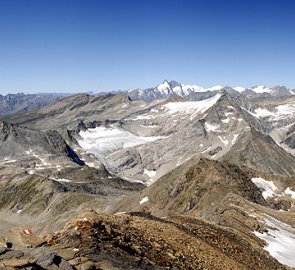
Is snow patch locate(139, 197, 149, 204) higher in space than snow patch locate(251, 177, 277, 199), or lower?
lower

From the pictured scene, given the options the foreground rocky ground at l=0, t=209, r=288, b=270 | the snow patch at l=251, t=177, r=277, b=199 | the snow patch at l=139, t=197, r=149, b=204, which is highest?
the foreground rocky ground at l=0, t=209, r=288, b=270

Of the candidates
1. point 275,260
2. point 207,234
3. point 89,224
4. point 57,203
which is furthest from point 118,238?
point 57,203

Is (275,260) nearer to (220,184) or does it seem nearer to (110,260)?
(110,260)

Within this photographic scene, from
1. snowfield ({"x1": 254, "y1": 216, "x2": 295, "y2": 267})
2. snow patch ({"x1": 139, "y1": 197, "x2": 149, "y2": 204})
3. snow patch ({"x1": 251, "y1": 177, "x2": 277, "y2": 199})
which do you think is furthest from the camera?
snow patch ({"x1": 251, "y1": 177, "x2": 277, "y2": 199})

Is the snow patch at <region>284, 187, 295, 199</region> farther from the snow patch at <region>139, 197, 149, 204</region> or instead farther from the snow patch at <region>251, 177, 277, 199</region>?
the snow patch at <region>139, 197, 149, 204</region>

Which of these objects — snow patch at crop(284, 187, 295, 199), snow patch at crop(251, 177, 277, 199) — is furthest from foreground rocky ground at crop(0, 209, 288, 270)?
snow patch at crop(284, 187, 295, 199)

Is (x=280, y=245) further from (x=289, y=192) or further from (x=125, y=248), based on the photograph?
(x=289, y=192)

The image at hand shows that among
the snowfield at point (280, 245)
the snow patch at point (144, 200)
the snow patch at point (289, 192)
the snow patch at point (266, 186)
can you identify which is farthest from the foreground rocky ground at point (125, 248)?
the snow patch at point (289, 192)

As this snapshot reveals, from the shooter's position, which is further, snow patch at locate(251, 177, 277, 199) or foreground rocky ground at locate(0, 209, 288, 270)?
snow patch at locate(251, 177, 277, 199)
